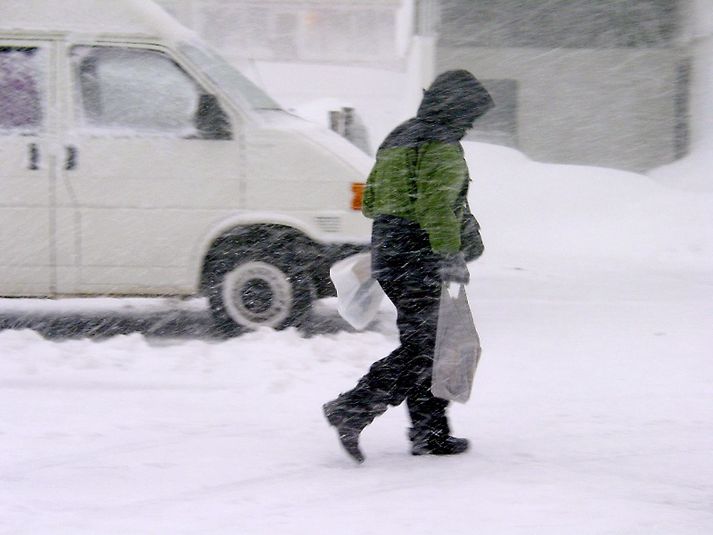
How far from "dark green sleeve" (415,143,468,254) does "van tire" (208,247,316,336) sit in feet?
9.80

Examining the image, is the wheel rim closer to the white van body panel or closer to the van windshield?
the white van body panel

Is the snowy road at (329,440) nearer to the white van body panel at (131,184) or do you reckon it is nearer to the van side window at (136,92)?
the white van body panel at (131,184)

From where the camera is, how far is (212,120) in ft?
23.3

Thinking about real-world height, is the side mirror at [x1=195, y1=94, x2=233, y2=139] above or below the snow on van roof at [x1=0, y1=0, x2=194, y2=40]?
below

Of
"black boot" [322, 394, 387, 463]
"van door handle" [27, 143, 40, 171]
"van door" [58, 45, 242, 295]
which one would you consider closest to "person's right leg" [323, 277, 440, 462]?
"black boot" [322, 394, 387, 463]

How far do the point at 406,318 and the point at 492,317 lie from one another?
410cm

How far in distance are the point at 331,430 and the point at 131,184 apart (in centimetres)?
278

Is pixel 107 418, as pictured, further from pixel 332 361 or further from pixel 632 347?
pixel 632 347

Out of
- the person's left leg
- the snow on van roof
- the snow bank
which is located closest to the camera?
the person's left leg

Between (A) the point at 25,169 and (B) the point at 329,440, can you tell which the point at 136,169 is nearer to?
(A) the point at 25,169

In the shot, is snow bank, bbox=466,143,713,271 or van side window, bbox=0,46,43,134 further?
snow bank, bbox=466,143,713,271

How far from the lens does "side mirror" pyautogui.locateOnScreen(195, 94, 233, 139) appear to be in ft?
23.3

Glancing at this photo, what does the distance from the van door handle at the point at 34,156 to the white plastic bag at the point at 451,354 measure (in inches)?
147

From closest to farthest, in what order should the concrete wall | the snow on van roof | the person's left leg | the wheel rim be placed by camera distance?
the person's left leg, the snow on van roof, the wheel rim, the concrete wall
